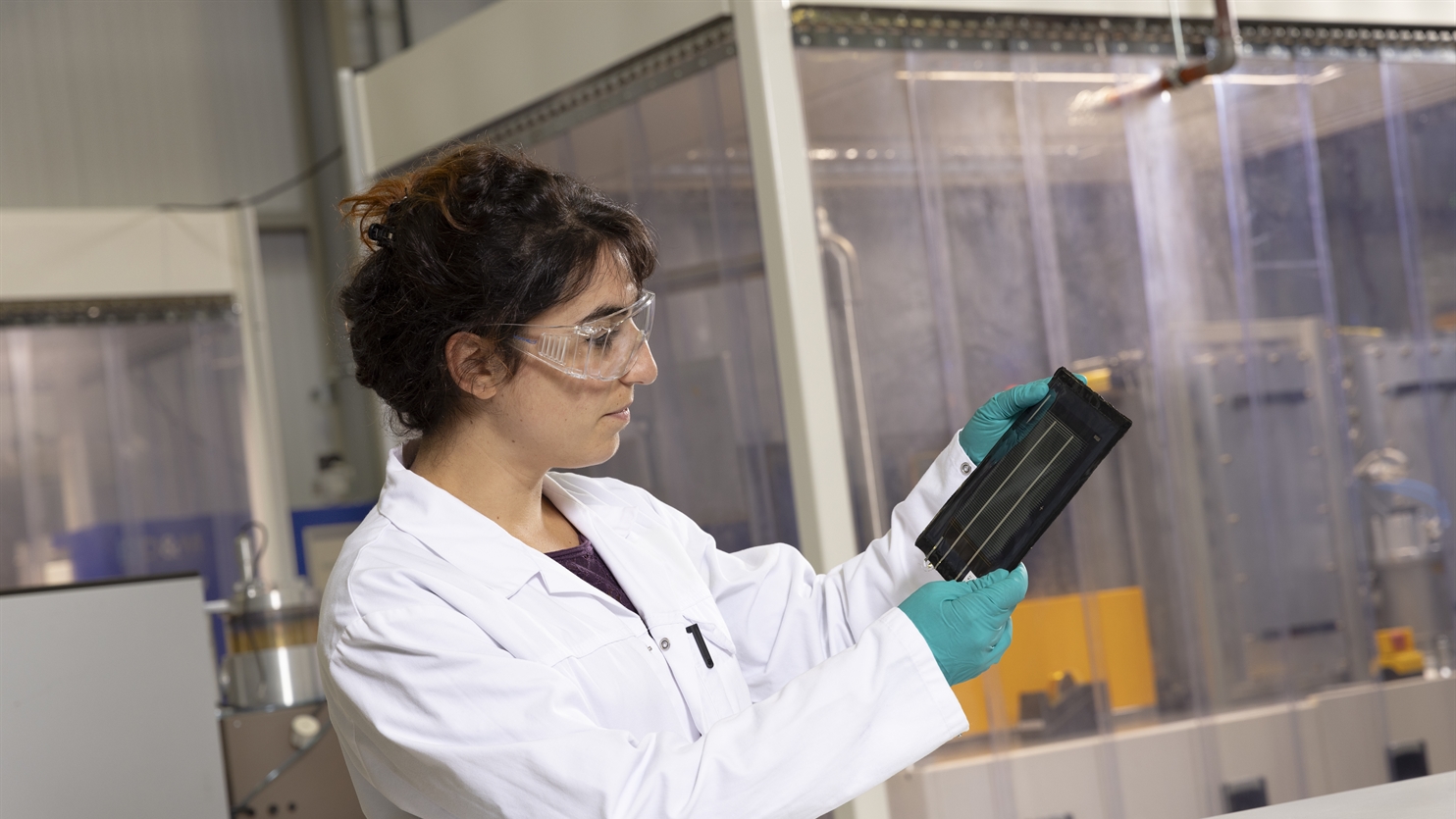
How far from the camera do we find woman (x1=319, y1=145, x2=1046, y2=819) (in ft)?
3.40

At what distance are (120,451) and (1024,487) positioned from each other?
3.19m

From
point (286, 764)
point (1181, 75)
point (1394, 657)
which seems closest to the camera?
point (286, 764)

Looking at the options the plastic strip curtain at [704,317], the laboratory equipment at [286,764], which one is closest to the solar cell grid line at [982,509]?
the plastic strip curtain at [704,317]

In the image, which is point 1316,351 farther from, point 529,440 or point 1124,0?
point 529,440

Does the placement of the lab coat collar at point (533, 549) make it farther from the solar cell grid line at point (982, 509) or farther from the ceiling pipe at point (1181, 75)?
the ceiling pipe at point (1181, 75)

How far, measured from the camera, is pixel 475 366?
4.10 ft

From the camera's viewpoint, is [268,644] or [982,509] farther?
[268,644]

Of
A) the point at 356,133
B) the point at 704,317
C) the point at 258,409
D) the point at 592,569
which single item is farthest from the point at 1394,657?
the point at 258,409

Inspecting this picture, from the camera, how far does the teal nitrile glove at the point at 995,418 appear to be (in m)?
1.41

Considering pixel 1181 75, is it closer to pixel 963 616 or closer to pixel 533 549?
pixel 963 616

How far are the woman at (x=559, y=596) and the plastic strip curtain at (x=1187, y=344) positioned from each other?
2.72ft

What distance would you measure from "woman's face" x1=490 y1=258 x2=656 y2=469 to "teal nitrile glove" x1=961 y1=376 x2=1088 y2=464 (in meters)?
0.40

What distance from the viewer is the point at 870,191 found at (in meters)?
2.20

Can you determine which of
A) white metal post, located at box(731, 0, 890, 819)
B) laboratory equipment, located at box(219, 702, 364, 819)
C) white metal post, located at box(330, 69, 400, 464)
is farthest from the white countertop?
white metal post, located at box(330, 69, 400, 464)
